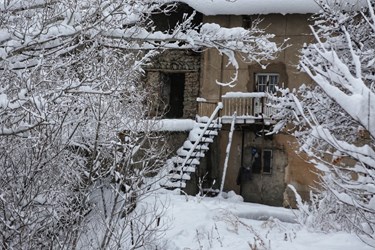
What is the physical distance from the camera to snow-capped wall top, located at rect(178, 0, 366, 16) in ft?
56.1

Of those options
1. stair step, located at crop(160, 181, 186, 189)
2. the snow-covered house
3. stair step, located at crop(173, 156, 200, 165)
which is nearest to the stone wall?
the snow-covered house

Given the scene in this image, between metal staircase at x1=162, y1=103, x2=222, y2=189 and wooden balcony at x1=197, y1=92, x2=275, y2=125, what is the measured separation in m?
0.47

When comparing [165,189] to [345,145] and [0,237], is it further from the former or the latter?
[345,145]

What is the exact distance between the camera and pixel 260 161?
18.0m

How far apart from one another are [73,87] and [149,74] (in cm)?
1538

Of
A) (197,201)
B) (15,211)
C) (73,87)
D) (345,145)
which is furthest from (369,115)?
(197,201)

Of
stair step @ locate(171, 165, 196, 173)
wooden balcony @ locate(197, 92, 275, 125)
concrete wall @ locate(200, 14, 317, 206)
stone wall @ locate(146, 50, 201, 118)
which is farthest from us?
stone wall @ locate(146, 50, 201, 118)

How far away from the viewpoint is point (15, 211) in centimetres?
638

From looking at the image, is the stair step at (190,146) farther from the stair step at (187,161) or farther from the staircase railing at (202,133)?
the stair step at (187,161)

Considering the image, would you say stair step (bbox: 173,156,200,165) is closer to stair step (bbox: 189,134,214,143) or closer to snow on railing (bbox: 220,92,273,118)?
stair step (bbox: 189,134,214,143)

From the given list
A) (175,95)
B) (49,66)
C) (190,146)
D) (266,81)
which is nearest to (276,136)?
(266,81)

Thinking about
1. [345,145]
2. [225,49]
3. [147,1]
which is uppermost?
[147,1]

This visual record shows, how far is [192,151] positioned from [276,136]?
3.56m

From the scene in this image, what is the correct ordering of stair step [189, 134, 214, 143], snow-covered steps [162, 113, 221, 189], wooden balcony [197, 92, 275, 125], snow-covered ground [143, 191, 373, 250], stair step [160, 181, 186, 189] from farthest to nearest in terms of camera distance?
wooden balcony [197, 92, 275, 125] → stair step [189, 134, 214, 143] → snow-covered steps [162, 113, 221, 189] → stair step [160, 181, 186, 189] → snow-covered ground [143, 191, 373, 250]
